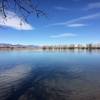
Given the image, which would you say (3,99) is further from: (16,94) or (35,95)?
(35,95)

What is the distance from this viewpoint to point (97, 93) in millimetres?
14305

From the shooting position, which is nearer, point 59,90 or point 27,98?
point 27,98

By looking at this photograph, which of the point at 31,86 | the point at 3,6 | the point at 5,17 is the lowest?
the point at 31,86

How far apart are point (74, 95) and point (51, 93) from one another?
6.33 feet

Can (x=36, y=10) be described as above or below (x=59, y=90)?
above

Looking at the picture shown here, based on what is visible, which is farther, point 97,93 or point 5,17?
point 97,93

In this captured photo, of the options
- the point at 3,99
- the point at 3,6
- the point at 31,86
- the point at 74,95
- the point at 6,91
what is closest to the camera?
the point at 3,6

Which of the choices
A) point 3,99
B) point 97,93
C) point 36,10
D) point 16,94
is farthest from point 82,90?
point 36,10

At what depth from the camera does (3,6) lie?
3.97 meters

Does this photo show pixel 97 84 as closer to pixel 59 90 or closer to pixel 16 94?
pixel 59 90

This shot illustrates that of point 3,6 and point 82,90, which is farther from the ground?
point 3,6

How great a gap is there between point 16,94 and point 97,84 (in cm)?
818

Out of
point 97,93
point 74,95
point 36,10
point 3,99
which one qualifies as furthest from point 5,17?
point 97,93

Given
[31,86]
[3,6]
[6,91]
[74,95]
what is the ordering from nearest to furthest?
[3,6] → [74,95] → [6,91] → [31,86]
